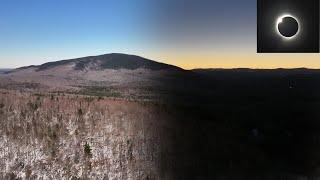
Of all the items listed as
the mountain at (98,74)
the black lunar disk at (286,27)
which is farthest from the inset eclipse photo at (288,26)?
the mountain at (98,74)

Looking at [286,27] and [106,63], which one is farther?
[286,27]

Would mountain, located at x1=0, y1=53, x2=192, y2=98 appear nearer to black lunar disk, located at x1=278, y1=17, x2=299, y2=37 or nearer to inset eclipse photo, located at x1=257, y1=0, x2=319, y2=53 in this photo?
inset eclipse photo, located at x1=257, y1=0, x2=319, y2=53

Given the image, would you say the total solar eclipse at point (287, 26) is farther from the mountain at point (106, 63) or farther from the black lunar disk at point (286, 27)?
the mountain at point (106, 63)

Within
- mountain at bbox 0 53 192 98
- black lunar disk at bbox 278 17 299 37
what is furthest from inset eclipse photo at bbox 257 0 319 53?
mountain at bbox 0 53 192 98

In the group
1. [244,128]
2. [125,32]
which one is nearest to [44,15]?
[125,32]

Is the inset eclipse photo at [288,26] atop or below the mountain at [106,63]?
atop

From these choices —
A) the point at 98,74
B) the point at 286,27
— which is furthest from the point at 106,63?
the point at 286,27

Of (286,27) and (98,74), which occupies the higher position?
(286,27)

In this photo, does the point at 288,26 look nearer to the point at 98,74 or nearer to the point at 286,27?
the point at 286,27

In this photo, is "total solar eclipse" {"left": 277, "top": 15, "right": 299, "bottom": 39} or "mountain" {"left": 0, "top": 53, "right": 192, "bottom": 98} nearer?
"mountain" {"left": 0, "top": 53, "right": 192, "bottom": 98}
